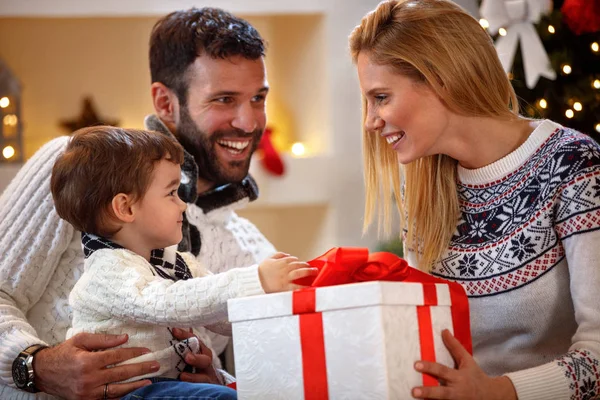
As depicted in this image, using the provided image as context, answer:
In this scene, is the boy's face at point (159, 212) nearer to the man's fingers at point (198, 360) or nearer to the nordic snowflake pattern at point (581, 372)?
the man's fingers at point (198, 360)

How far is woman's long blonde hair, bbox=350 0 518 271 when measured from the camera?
1723mm

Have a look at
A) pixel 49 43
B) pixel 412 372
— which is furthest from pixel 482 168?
pixel 49 43

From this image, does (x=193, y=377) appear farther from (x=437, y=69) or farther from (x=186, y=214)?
(x=437, y=69)

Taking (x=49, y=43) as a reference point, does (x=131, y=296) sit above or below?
below

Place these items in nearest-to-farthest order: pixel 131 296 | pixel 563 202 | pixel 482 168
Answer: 1. pixel 131 296
2. pixel 563 202
3. pixel 482 168

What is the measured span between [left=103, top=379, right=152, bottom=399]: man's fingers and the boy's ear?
0.32 metres

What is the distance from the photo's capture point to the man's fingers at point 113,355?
1564 millimetres

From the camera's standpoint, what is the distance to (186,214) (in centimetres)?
212

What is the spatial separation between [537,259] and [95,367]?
926mm

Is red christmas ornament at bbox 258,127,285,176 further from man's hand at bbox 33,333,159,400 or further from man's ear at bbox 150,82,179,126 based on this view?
man's hand at bbox 33,333,159,400

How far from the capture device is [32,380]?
1719mm

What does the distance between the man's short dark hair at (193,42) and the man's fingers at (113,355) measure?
0.89m

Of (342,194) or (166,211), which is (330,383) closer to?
(166,211)

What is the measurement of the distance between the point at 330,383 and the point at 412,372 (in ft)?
A: 0.43
